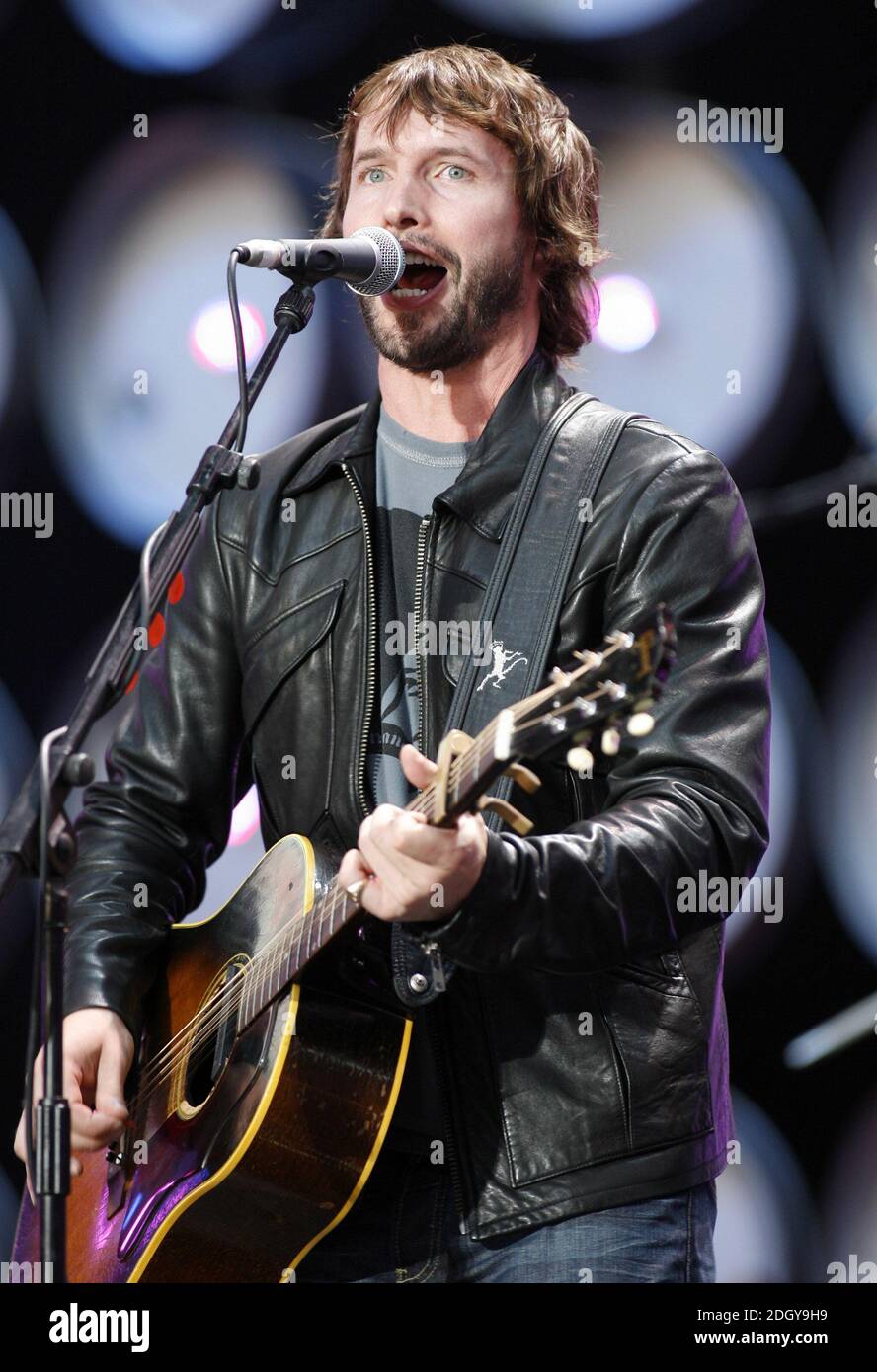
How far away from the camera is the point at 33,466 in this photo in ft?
12.0

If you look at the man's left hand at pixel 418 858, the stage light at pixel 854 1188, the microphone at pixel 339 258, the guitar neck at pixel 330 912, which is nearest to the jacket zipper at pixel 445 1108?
the guitar neck at pixel 330 912

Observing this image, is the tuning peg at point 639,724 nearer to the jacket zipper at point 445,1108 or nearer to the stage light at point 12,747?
the jacket zipper at point 445,1108

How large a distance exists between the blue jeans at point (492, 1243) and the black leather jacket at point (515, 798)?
4 centimetres

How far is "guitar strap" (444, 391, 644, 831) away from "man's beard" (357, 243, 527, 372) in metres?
0.22

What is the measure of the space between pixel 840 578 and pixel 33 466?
178cm

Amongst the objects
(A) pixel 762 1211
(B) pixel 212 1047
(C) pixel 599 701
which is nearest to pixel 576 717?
(C) pixel 599 701

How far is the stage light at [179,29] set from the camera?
3574mm

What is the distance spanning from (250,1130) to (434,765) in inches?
27.6

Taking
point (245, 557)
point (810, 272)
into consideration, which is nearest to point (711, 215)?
point (810, 272)

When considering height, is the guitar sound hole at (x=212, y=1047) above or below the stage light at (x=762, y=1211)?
above

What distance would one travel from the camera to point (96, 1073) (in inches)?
103

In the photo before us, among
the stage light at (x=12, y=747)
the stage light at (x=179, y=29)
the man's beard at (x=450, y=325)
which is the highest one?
the stage light at (x=179, y=29)

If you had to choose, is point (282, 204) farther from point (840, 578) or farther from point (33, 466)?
point (840, 578)
